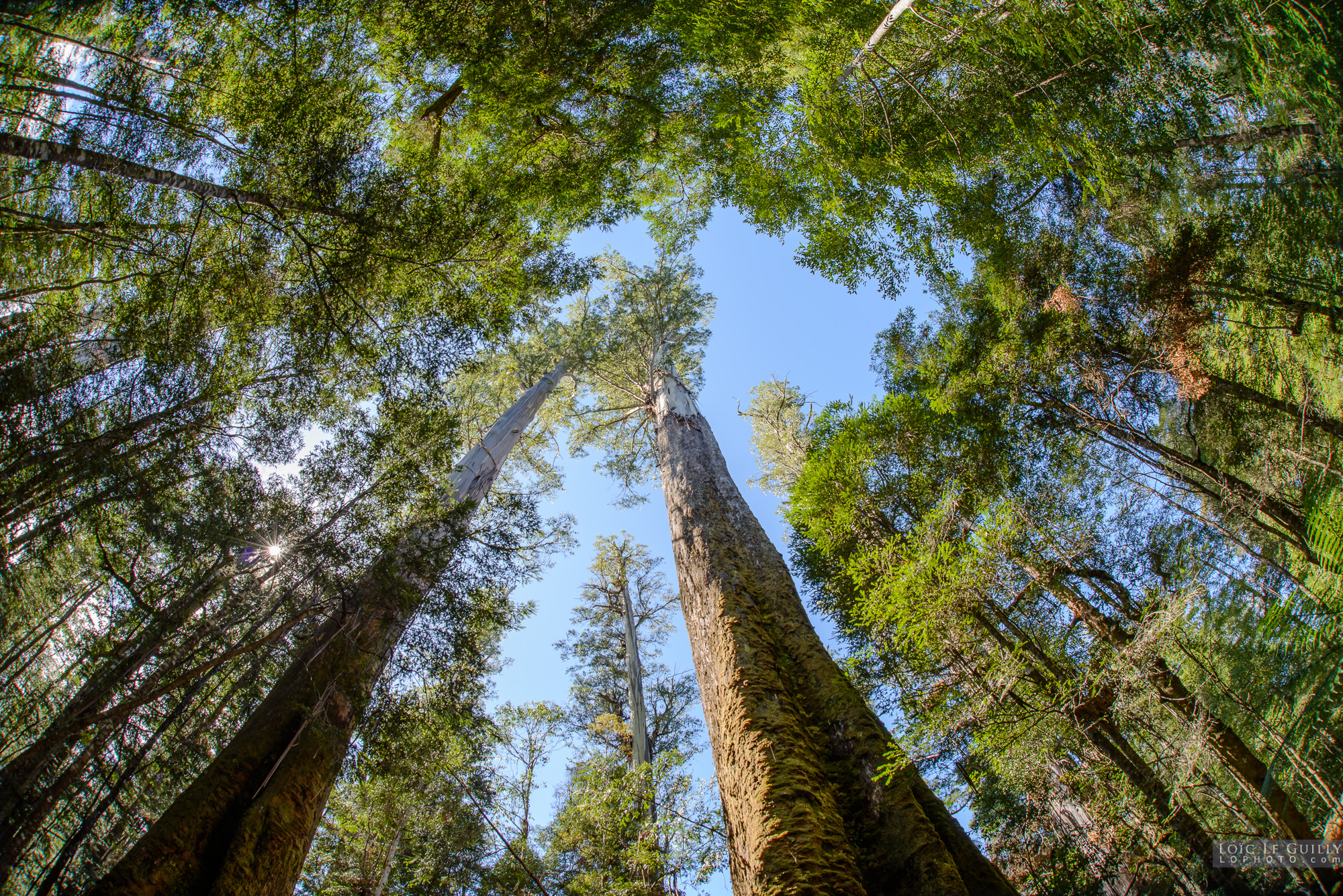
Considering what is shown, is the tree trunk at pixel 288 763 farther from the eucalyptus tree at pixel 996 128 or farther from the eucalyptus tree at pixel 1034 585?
the eucalyptus tree at pixel 996 128

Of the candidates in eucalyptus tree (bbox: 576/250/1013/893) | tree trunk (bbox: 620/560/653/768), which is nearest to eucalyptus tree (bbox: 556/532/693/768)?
tree trunk (bbox: 620/560/653/768)

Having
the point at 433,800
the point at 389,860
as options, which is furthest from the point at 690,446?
the point at 389,860

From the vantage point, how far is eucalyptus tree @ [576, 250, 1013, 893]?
2135 mm

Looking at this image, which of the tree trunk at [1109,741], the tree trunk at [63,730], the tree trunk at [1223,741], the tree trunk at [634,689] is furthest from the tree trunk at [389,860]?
the tree trunk at [1223,741]

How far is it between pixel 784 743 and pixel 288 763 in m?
2.78

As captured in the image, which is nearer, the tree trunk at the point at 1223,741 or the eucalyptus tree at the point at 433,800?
the tree trunk at the point at 1223,741

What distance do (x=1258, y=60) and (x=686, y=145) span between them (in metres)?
6.51

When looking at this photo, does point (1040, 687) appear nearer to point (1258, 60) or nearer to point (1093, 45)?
point (1258, 60)

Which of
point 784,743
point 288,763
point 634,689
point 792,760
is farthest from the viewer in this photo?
point 634,689

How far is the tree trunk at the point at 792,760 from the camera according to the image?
6.93ft

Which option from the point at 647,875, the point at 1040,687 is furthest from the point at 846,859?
the point at 647,875

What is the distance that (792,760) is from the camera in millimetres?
2561

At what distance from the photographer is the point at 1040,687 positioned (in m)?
4.07

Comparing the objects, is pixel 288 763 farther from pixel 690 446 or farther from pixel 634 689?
pixel 634 689
